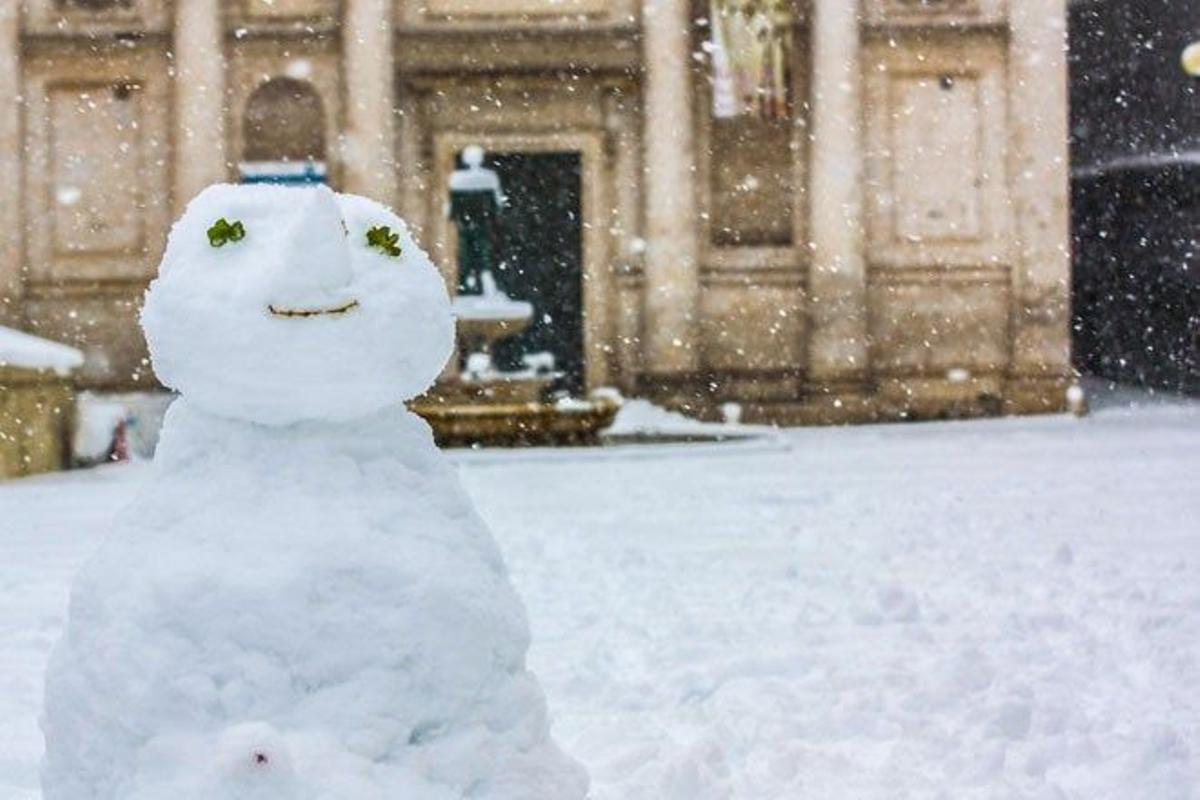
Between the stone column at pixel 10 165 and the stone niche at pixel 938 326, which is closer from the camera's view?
the stone column at pixel 10 165

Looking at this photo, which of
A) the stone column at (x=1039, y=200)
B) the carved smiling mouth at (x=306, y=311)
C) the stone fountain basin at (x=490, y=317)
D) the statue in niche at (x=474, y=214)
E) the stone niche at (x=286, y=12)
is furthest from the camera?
the stone column at (x=1039, y=200)

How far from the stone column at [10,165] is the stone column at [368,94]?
444 cm

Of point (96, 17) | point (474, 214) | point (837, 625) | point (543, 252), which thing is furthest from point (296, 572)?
point (543, 252)

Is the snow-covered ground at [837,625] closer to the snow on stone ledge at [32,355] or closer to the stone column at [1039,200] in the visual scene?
the snow on stone ledge at [32,355]

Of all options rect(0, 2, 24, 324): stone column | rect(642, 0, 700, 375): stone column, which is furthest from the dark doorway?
rect(0, 2, 24, 324): stone column

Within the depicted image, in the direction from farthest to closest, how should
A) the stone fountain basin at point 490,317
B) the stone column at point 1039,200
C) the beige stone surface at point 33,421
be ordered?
the stone column at point 1039,200, the stone fountain basin at point 490,317, the beige stone surface at point 33,421

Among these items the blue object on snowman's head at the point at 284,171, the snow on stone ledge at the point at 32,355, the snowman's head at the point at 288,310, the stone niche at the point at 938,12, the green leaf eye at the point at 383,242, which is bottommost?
the snow on stone ledge at the point at 32,355

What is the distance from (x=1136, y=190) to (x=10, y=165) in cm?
1864

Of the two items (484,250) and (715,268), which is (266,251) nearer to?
(484,250)

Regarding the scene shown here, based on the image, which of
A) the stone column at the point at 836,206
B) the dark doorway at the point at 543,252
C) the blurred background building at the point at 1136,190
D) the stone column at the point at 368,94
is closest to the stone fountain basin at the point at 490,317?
the stone column at the point at 368,94

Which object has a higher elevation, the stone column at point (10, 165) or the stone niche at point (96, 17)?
the stone niche at point (96, 17)

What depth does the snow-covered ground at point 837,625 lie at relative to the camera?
371cm

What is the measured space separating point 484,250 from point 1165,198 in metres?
13.8

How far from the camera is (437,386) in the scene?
16328 mm
